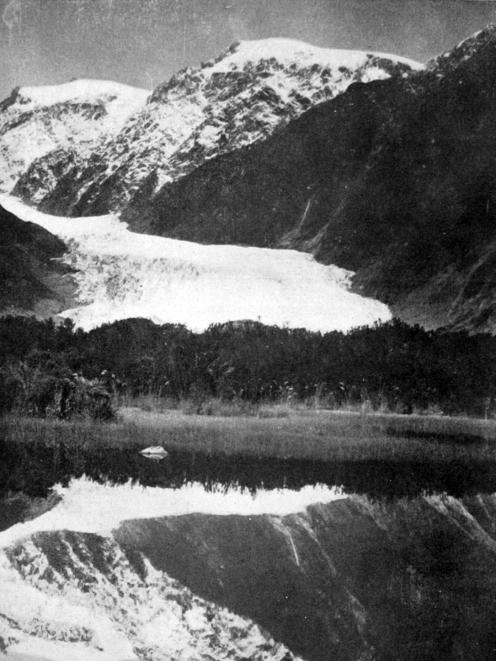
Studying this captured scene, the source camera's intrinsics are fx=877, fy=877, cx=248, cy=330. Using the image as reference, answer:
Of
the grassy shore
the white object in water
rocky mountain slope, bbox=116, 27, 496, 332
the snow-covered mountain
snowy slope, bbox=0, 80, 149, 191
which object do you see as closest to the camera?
the white object in water

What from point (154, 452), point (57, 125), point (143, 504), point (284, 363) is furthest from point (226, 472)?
point (57, 125)

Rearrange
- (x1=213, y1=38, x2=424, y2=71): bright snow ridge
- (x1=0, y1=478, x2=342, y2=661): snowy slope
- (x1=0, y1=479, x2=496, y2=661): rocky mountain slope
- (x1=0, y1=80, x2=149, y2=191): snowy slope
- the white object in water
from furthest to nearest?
(x1=0, y1=80, x2=149, y2=191): snowy slope → (x1=213, y1=38, x2=424, y2=71): bright snow ridge → the white object in water → (x1=0, y1=479, x2=496, y2=661): rocky mountain slope → (x1=0, y1=478, x2=342, y2=661): snowy slope

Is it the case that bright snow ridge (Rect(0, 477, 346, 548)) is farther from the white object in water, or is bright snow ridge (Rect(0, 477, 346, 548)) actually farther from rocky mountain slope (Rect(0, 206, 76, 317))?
rocky mountain slope (Rect(0, 206, 76, 317))

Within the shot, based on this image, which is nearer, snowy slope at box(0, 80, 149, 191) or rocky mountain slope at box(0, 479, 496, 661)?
rocky mountain slope at box(0, 479, 496, 661)

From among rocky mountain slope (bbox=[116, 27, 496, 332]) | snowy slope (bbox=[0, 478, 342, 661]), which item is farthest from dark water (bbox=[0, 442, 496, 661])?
rocky mountain slope (bbox=[116, 27, 496, 332])

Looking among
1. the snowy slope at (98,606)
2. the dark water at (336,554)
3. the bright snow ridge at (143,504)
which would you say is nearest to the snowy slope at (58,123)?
the dark water at (336,554)

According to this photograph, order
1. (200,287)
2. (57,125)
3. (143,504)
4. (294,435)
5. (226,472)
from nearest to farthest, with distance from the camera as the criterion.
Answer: (143,504), (226,472), (294,435), (200,287), (57,125)

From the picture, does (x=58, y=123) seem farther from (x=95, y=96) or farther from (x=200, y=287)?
(x=200, y=287)
